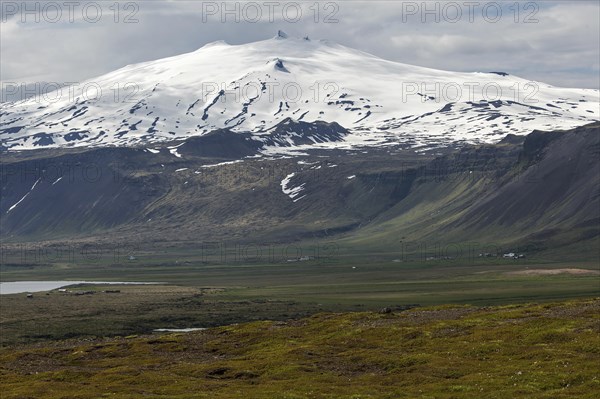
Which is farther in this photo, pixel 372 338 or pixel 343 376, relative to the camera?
pixel 372 338

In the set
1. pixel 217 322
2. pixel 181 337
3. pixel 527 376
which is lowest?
pixel 217 322

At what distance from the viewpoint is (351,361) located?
266ft

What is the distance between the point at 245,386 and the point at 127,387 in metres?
7.60

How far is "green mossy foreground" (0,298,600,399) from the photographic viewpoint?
2596 inches

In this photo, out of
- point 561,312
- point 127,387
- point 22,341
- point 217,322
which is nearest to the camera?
point 127,387

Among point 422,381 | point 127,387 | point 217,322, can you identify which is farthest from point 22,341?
point 422,381

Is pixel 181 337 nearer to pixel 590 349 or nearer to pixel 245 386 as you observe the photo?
pixel 245 386

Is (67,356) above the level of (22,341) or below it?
above

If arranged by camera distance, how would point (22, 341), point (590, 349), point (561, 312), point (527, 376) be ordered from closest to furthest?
point (527, 376) < point (590, 349) < point (561, 312) < point (22, 341)

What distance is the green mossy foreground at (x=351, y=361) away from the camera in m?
65.9

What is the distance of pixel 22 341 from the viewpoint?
148 m

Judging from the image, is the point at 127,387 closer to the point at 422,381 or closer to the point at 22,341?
the point at 422,381

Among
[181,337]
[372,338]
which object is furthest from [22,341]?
[372,338]

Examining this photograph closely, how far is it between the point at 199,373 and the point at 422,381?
17.1 metres
